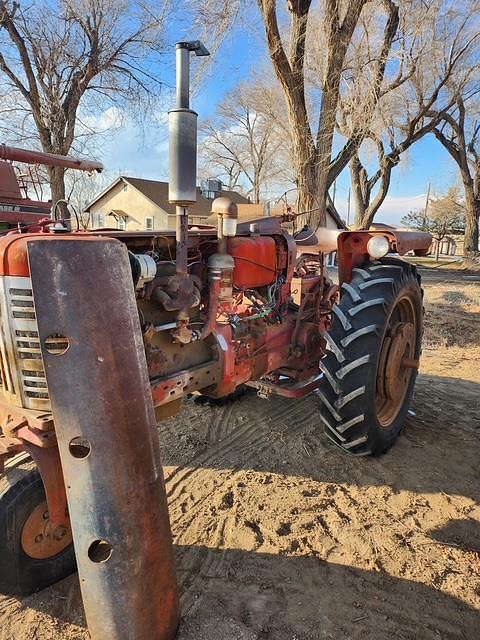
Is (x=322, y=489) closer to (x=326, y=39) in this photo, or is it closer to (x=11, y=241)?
(x=11, y=241)

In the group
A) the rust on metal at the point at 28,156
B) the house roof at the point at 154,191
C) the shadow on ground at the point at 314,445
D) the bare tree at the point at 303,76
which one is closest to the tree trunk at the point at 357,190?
the house roof at the point at 154,191

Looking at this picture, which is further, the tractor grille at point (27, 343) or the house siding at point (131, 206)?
the house siding at point (131, 206)

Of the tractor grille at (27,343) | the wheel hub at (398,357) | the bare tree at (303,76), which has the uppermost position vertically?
the bare tree at (303,76)

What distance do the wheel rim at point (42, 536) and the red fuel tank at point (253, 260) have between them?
1.60 m

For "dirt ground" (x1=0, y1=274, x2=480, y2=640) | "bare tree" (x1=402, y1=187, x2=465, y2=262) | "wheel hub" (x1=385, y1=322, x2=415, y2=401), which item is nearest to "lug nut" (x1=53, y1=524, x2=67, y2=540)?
"dirt ground" (x1=0, y1=274, x2=480, y2=640)

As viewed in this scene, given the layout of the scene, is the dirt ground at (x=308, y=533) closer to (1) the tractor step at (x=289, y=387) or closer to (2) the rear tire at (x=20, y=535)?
(2) the rear tire at (x=20, y=535)

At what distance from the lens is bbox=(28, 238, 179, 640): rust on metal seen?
5.30 ft

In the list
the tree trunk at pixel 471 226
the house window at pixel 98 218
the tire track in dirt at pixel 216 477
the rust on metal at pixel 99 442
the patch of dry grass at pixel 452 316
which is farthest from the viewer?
the house window at pixel 98 218

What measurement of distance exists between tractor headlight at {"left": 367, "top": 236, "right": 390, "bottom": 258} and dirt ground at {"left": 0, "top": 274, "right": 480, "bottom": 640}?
57.9 inches

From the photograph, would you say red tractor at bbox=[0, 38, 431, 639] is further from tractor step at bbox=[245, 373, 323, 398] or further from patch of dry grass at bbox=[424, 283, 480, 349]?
patch of dry grass at bbox=[424, 283, 480, 349]

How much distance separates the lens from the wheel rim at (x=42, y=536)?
2.04m

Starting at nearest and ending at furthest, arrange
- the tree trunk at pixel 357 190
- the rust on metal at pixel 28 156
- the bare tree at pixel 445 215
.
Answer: the rust on metal at pixel 28 156 < the tree trunk at pixel 357 190 < the bare tree at pixel 445 215

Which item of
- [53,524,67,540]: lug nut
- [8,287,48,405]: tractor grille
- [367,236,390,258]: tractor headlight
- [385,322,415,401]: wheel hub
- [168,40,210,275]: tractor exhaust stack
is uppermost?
[168,40,210,275]: tractor exhaust stack

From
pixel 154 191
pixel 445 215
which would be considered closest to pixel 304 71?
pixel 154 191
